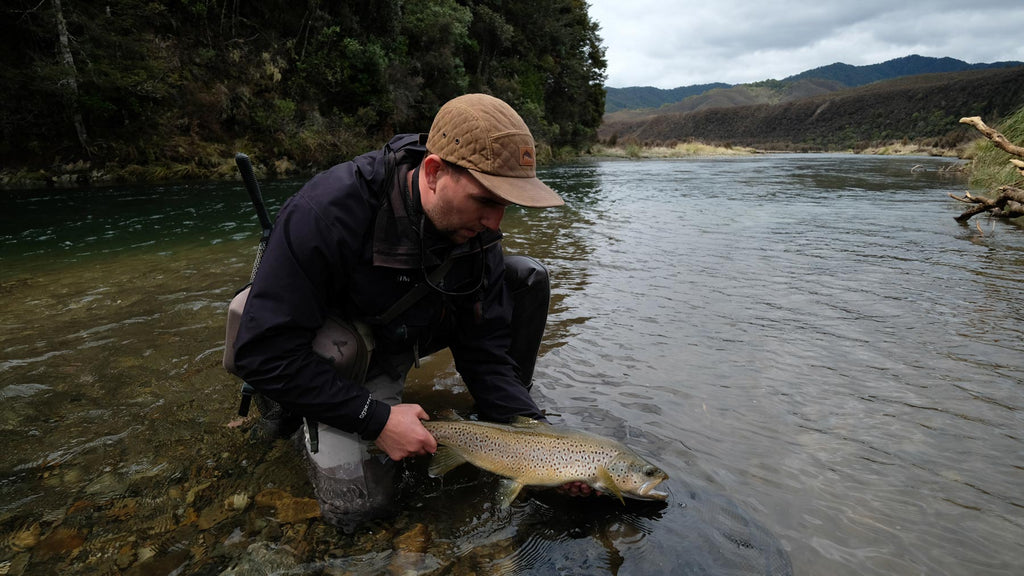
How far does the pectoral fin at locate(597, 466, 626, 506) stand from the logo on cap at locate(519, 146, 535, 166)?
1.50 metres

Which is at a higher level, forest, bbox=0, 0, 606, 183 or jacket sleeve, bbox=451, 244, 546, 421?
forest, bbox=0, 0, 606, 183

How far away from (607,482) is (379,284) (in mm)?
1502

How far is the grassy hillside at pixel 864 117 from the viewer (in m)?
71.1

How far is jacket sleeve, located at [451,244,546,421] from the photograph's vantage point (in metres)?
3.23

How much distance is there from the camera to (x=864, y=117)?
93375mm

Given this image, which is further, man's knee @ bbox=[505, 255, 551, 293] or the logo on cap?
man's knee @ bbox=[505, 255, 551, 293]

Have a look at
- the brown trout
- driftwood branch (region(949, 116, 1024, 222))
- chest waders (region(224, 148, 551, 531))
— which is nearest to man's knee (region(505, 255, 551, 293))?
chest waders (region(224, 148, 551, 531))

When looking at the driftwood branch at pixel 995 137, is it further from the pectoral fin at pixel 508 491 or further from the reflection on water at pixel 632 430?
the pectoral fin at pixel 508 491

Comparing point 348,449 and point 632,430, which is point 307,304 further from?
point 632,430

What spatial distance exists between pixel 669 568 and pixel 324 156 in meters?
27.0

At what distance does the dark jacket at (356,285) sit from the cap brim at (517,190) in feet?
1.65

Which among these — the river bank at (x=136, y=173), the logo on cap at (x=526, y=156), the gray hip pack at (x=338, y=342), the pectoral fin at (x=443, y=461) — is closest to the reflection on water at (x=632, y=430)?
the pectoral fin at (x=443, y=461)

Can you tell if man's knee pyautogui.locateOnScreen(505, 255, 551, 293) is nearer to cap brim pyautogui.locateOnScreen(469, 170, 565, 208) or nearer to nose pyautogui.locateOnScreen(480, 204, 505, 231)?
nose pyautogui.locateOnScreen(480, 204, 505, 231)

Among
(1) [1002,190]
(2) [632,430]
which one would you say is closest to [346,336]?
(2) [632,430]
